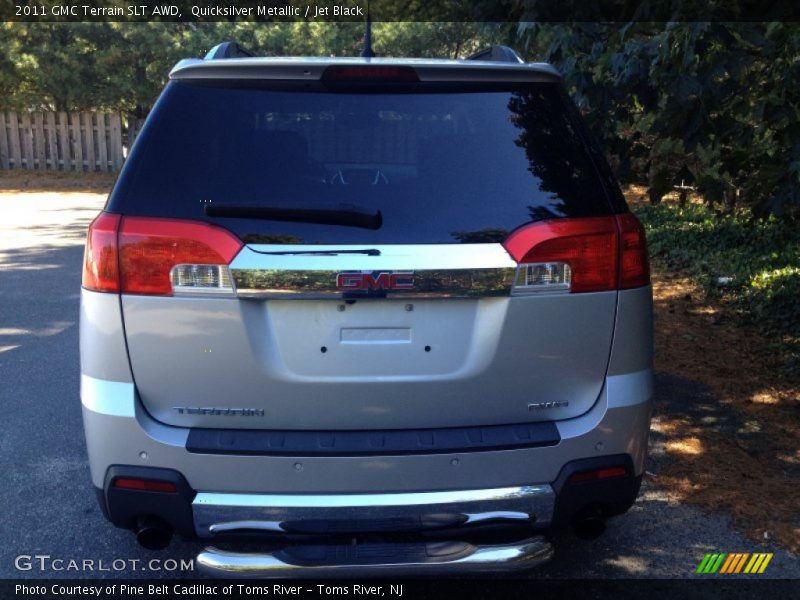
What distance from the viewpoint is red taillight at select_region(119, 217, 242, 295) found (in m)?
2.54

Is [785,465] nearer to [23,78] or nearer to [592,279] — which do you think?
[592,279]

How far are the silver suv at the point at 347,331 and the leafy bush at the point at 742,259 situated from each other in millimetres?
3620

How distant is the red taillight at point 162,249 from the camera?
2.54 m

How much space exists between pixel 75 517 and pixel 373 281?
228 centimetres

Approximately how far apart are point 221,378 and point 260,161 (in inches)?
28.6

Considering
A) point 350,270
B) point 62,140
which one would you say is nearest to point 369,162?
point 350,270

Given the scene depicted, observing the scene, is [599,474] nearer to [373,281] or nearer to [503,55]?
[373,281]

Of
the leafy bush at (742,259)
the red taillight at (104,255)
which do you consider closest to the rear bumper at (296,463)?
the red taillight at (104,255)

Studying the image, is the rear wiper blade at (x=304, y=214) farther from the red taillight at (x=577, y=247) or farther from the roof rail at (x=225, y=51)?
the roof rail at (x=225, y=51)

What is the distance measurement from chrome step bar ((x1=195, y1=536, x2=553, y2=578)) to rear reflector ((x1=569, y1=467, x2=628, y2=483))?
296 mm

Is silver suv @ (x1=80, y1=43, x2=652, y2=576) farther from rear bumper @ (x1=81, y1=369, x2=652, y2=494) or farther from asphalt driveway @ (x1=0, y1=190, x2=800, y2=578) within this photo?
asphalt driveway @ (x1=0, y1=190, x2=800, y2=578)

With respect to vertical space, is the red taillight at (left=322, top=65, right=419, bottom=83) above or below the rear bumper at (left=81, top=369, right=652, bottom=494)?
above

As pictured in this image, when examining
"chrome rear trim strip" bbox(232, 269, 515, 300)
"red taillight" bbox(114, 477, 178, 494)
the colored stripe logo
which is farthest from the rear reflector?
"red taillight" bbox(114, 477, 178, 494)

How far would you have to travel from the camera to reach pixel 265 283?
254cm
